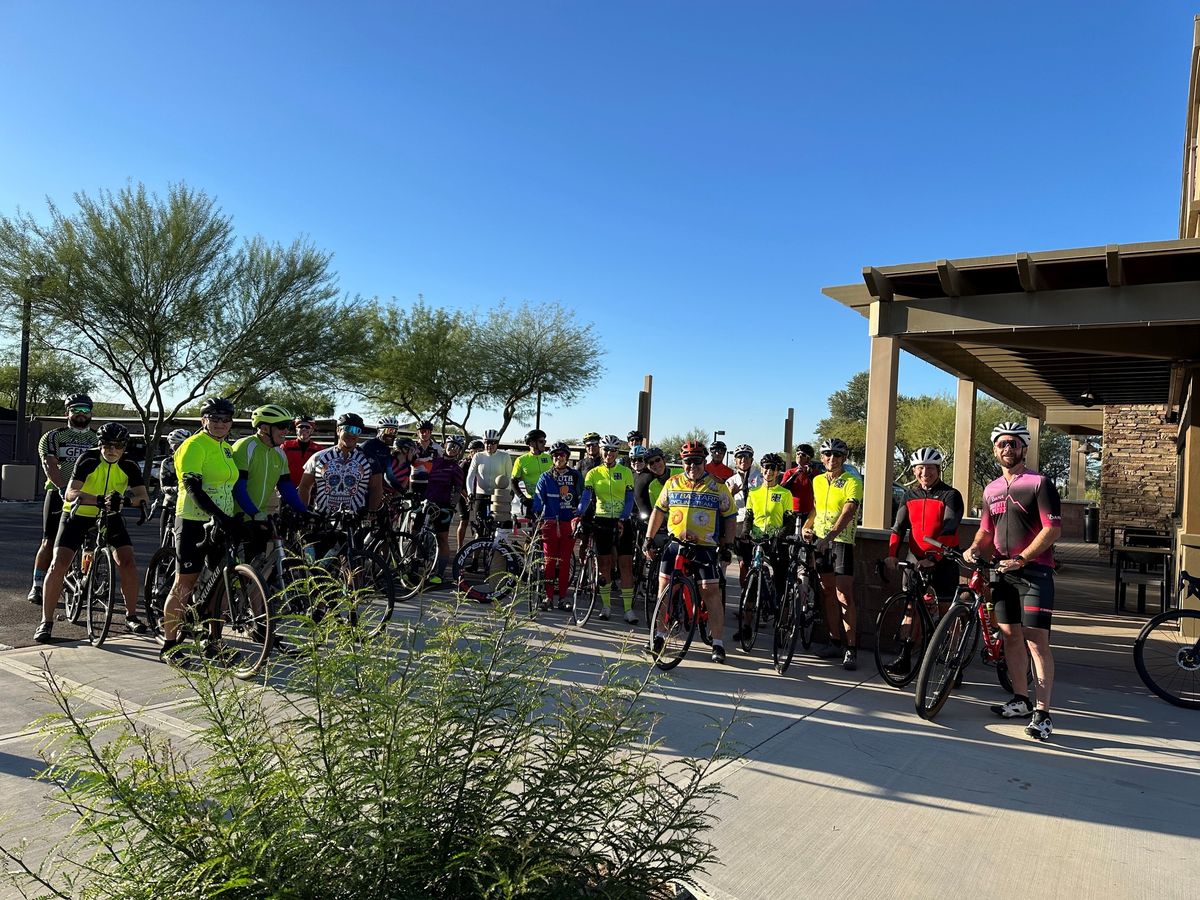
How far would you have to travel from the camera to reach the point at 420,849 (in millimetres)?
1935

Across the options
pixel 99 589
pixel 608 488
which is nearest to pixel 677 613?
pixel 608 488

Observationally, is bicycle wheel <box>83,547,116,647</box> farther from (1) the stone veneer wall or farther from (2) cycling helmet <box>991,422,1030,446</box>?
(1) the stone veneer wall

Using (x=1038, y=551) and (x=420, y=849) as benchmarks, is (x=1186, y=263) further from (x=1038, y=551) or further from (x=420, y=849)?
(x=420, y=849)

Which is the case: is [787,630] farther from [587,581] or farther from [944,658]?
[587,581]

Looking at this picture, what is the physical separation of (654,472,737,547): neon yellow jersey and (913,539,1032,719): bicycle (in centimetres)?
192

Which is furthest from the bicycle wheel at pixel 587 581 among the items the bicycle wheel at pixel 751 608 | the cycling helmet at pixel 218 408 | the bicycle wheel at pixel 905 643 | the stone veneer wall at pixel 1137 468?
the stone veneer wall at pixel 1137 468

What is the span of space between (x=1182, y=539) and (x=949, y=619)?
493 centimetres

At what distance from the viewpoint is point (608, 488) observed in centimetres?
902

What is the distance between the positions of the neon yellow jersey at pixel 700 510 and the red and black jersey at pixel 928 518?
1406 mm

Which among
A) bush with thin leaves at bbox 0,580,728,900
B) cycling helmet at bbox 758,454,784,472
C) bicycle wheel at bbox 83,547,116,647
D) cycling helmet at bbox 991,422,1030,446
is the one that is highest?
cycling helmet at bbox 991,422,1030,446

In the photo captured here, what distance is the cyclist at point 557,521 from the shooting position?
9281 millimetres

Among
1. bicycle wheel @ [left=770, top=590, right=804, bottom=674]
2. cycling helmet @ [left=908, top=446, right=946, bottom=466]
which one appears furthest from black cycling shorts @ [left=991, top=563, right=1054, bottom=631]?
bicycle wheel @ [left=770, top=590, right=804, bottom=674]

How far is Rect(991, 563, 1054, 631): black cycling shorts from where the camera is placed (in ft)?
18.1

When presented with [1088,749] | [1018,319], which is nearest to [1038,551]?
[1088,749]
